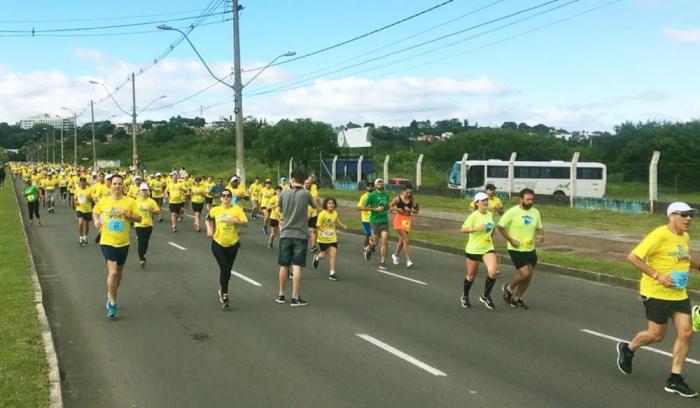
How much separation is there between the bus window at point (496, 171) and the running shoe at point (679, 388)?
3834 cm

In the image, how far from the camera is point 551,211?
29453 millimetres

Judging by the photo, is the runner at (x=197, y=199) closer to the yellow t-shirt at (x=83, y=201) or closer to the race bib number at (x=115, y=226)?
the yellow t-shirt at (x=83, y=201)

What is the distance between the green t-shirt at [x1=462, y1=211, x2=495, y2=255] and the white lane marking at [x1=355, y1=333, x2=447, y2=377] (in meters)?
2.52

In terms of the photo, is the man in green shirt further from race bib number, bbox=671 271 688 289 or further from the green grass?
race bib number, bbox=671 271 688 289

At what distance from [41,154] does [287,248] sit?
499 ft

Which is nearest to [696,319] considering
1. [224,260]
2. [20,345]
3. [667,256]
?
[667,256]

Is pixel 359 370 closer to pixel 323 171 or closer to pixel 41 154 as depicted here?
pixel 323 171

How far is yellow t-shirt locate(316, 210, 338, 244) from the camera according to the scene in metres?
12.7

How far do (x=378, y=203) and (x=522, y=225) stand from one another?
200 inches

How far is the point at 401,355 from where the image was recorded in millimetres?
7551

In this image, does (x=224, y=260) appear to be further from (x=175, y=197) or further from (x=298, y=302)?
(x=175, y=197)

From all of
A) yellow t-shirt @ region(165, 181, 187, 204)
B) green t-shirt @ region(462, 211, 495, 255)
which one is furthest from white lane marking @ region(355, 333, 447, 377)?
yellow t-shirt @ region(165, 181, 187, 204)

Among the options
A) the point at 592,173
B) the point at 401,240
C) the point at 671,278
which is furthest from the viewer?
the point at 592,173

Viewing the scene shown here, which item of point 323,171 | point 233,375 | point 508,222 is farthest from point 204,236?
point 323,171
